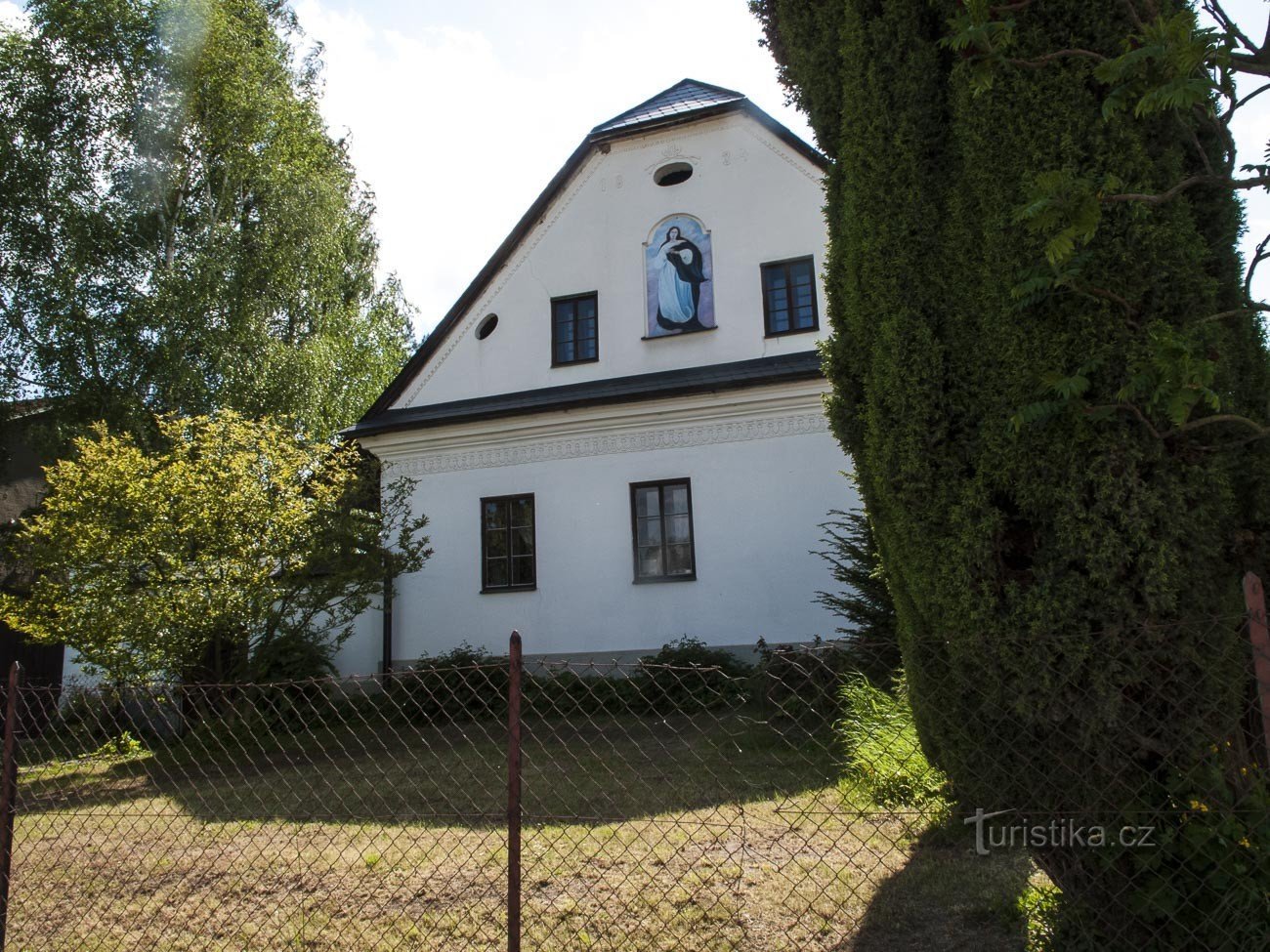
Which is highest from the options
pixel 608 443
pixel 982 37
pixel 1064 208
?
pixel 982 37

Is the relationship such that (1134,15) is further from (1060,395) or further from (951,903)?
(951,903)

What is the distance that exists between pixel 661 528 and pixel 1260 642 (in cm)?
1067

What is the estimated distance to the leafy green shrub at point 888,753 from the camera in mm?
6440

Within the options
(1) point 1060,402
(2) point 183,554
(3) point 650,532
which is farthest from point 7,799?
(3) point 650,532

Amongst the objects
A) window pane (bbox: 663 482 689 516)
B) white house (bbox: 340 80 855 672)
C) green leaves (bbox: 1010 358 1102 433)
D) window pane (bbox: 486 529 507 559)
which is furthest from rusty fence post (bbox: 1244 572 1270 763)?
window pane (bbox: 486 529 507 559)

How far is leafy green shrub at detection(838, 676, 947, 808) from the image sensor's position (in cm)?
644

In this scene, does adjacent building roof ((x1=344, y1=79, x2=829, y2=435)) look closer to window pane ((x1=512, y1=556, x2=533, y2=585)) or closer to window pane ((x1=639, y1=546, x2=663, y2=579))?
window pane ((x1=512, y1=556, x2=533, y2=585))

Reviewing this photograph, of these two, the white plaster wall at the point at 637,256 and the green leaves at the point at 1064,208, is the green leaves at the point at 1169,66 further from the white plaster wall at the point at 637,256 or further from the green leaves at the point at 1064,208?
the white plaster wall at the point at 637,256

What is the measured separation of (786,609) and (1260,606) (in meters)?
9.67

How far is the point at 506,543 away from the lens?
47.2 feet

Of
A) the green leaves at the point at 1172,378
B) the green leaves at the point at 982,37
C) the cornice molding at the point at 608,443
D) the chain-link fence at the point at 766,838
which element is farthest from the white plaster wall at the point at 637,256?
the green leaves at the point at 1172,378

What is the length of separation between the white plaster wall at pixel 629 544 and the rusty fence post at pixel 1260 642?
30.9 feet

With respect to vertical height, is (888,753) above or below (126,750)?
above

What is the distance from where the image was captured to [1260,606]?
123 inches
